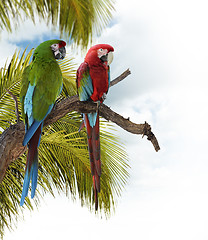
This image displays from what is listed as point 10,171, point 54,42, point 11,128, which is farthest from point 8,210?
point 54,42

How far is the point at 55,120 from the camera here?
1928 millimetres

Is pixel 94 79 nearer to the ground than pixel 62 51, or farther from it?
nearer to the ground

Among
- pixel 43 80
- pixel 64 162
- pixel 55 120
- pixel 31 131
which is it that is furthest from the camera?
pixel 64 162

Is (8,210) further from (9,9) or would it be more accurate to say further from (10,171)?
(9,9)

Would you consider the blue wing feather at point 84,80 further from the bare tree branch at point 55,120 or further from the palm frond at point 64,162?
the palm frond at point 64,162

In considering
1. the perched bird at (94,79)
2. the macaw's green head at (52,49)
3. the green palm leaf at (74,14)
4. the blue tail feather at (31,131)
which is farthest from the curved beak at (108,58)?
the green palm leaf at (74,14)

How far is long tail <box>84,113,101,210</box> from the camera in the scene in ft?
4.84

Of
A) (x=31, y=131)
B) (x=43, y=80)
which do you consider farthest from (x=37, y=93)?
(x=31, y=131)

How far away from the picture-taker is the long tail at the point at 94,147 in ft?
4.84

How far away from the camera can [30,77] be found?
1650mm

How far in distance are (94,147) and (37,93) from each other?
0.40 meters

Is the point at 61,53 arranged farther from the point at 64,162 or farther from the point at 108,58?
the point at 64,162

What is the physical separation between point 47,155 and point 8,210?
3.00ft

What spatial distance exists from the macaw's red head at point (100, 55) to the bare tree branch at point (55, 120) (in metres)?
0.24
